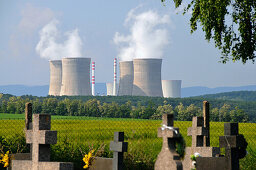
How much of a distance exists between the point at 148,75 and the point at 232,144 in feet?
252

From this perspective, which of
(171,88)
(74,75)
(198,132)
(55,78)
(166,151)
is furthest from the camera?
(171,88)

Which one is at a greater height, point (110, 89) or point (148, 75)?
point (110, 89)

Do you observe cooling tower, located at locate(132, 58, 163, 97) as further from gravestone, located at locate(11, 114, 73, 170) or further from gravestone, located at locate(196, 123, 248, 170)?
gravestone, located at locate(11, 114, 73, 170)

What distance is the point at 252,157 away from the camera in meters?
10.6

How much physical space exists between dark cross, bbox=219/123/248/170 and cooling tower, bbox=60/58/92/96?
76660 millimetres

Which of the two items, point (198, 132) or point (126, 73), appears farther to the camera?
point (126, 73)

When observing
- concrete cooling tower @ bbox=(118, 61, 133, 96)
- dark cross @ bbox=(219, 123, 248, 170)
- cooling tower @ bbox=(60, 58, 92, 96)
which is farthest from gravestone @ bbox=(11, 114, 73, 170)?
concrete cooling tower @ bbox=(118, 61, 133, 96)

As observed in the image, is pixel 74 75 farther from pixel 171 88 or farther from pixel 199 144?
pixel 199 144

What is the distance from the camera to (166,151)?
20.5ft

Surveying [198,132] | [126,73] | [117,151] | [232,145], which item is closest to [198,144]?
[198,132]

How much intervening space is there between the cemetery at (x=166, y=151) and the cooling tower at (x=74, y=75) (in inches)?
2915

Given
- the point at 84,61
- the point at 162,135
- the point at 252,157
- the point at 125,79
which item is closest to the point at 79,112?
the point at 84,61

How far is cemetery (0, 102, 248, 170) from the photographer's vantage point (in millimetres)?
6035

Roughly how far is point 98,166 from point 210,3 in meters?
5.54
